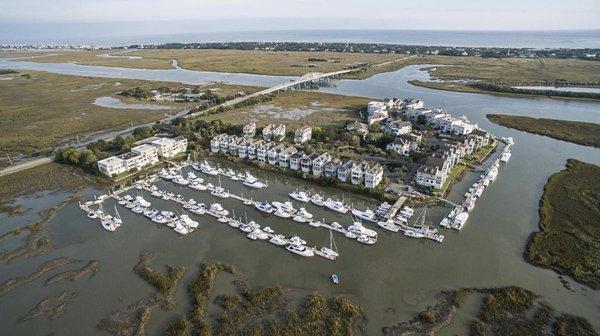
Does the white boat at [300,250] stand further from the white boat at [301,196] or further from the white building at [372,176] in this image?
the white building at [372,176]

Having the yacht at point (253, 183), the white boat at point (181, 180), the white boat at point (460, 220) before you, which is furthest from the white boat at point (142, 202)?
the white boat at point (460, 220)

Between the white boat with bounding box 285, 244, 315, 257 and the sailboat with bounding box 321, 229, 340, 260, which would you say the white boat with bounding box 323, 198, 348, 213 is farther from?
the white boat with bounding box 285, 244, 315, 257

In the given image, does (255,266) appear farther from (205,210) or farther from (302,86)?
(302,86)

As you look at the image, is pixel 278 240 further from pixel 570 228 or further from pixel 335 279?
pixel 570 228

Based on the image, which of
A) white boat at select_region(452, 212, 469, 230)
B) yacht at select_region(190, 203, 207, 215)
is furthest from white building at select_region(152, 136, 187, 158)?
white boat at select_region(452, 212, 469, 230)

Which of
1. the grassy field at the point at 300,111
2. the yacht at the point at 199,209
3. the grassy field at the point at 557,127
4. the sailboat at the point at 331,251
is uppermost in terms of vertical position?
the grassy field at the point at 300,111

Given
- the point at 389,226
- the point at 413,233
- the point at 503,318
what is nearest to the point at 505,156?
the point at 413,233
